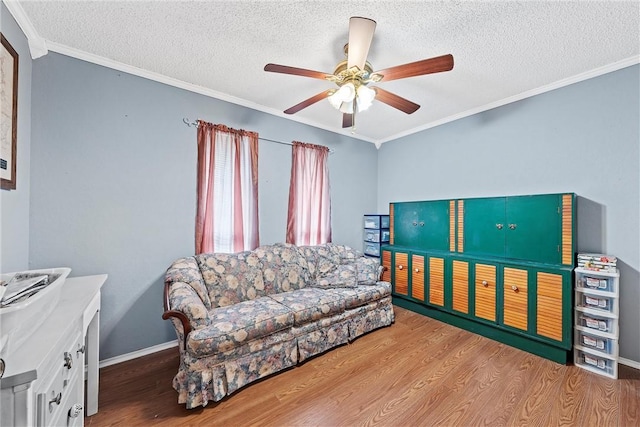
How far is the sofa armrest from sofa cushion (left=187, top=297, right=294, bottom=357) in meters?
0.05

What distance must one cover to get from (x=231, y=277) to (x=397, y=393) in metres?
1.76

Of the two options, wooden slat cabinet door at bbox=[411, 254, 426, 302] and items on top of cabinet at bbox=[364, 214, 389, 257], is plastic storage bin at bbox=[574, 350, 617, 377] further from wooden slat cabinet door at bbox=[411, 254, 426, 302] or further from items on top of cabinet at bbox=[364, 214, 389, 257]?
items on top of cabinet at bbox=[364, 214, 389, 257]

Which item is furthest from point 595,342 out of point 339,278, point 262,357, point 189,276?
point 189,276

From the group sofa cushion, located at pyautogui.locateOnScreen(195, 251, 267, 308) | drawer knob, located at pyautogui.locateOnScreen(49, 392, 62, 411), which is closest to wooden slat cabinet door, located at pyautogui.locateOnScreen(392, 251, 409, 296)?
sofa cushion, located at pyautogui.locateOnScreen(195, 251, 267, 308)

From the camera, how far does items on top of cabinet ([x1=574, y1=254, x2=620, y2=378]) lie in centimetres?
202

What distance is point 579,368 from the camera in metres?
2.16

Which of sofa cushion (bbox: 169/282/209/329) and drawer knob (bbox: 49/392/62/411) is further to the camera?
sofa cushion (bbox: 169/282/209/329)

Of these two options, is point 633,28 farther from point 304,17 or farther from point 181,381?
point 181,381

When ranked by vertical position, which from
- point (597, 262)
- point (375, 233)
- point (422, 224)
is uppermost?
point (422, 224)

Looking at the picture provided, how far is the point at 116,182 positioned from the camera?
2234 mm

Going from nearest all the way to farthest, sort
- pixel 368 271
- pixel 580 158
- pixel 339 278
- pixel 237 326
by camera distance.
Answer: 1. pixel 237 326
2. pixel 580 158
3. pixel 339 278
4. pixel 368 271

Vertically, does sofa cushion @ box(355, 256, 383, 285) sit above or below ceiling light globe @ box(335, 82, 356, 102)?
below

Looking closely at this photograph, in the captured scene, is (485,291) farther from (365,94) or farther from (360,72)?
(360,72)

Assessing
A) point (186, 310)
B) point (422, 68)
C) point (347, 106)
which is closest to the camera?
point (422, 68)
